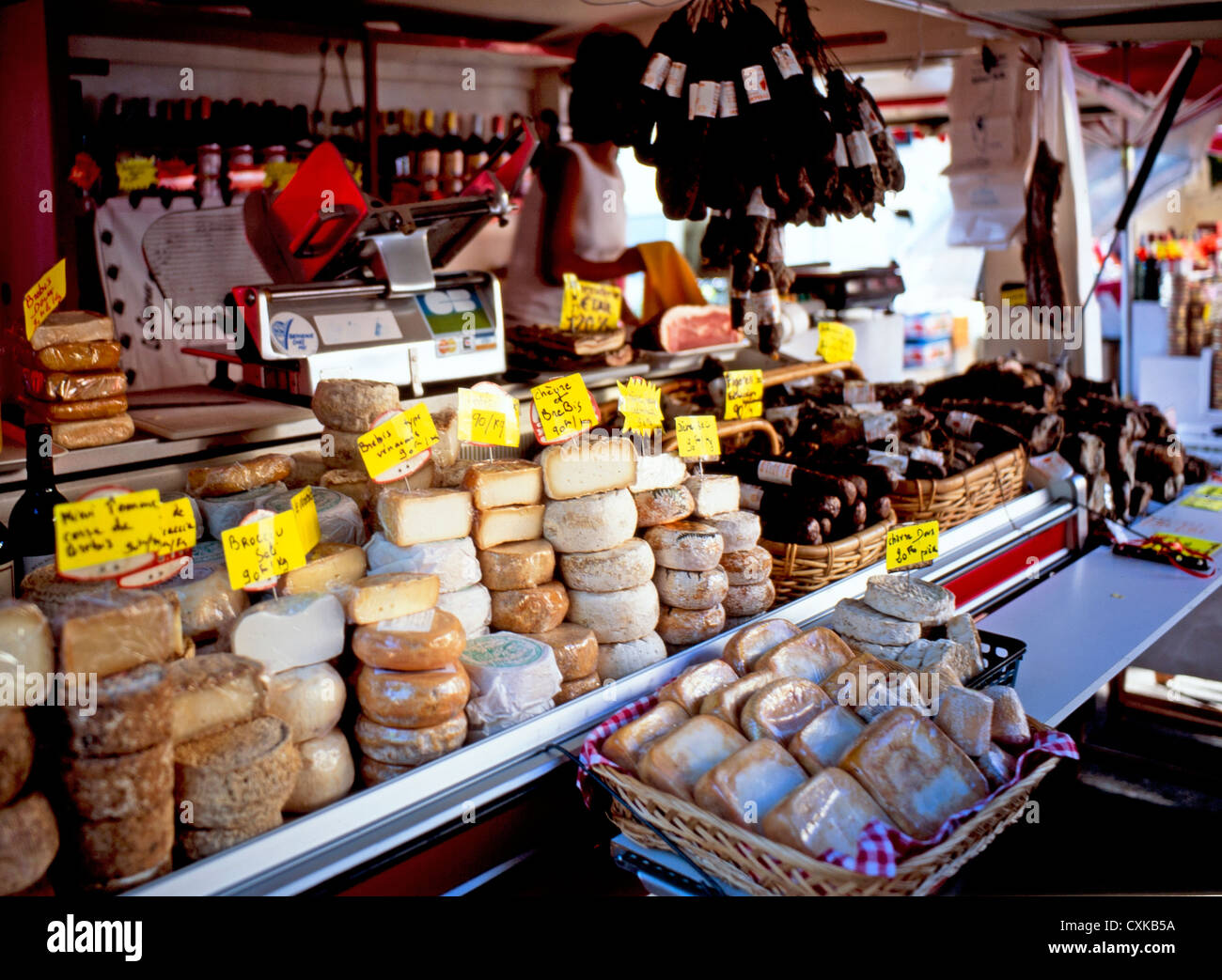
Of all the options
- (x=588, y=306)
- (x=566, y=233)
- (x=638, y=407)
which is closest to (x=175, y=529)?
(x=638, y=407)

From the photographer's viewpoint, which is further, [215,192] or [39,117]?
[215,192]

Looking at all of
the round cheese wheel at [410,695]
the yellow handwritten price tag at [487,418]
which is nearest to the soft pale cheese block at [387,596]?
the round cheese wheel at [410,695]

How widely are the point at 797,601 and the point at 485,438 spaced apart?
0.96 m

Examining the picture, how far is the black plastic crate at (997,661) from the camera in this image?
2391 mm

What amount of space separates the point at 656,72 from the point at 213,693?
231 centimetres

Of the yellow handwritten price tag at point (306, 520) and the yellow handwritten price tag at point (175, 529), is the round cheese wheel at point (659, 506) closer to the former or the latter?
the yellow handwritten price tag at point (306, 520)

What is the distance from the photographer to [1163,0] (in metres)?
5.05

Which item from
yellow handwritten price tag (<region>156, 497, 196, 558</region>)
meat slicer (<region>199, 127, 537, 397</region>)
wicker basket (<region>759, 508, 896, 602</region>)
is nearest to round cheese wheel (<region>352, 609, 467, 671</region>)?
yellow handwritten price tag (<region>156, 497, 196, 558</region>)

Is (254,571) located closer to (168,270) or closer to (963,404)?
(963,404)

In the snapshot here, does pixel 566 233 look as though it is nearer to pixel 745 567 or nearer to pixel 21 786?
pixel 745 567

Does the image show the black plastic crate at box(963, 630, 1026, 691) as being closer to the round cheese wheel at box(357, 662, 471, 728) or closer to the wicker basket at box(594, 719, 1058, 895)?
the wicker basket at box(594, 719, 1058, 895)

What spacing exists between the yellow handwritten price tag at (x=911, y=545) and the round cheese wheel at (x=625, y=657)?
710 millimetres
